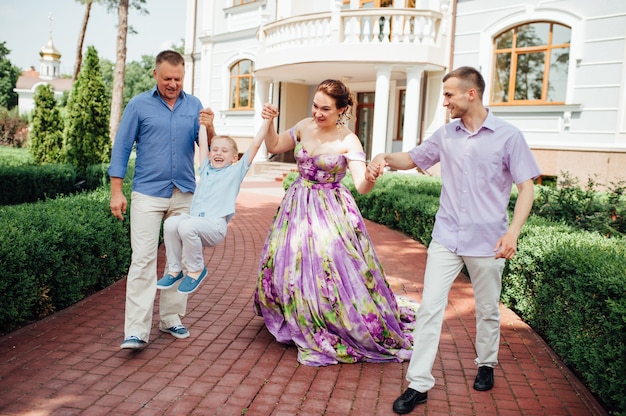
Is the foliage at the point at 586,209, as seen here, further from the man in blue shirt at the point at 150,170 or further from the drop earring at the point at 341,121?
the man in blue shirt at the point at 150,170

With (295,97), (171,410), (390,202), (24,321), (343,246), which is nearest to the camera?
(171,410)

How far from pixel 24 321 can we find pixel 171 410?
7.09ft

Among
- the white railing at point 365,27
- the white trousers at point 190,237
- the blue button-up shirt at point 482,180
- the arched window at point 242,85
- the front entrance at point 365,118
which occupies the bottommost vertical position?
the white trousers at point 190,237

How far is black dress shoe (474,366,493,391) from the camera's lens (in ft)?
12.2

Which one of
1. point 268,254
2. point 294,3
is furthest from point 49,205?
point 294,3

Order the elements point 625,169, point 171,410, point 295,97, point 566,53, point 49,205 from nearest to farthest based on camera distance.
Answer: point 171,410, point 49,205, point 625,169, point 566,53, point 295,97

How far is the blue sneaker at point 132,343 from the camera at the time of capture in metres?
4.03

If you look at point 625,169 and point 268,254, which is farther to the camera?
point 625,169

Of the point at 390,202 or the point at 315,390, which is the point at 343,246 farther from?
the point at 390,202

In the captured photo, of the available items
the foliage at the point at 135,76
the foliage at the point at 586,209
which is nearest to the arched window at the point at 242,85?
the foliage at the point at 586,209

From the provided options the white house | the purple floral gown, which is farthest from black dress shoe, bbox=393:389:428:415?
the white house

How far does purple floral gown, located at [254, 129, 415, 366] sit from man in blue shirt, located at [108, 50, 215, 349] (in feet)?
2.73

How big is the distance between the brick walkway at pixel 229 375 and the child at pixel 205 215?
0.62 meters

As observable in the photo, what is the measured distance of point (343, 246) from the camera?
4.14 m
